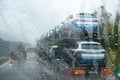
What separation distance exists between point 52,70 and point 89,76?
3.18 meters

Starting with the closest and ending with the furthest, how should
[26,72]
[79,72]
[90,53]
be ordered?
[79,72], [90,53], [26,72]

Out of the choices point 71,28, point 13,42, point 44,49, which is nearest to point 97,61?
point 71,28

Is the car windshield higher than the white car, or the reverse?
the car windshield

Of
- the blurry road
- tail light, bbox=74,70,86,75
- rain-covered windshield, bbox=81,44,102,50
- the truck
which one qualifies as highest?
rain-covered windshield, bbox=81,44,102,50

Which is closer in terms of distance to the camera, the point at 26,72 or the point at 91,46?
the point at 91,46

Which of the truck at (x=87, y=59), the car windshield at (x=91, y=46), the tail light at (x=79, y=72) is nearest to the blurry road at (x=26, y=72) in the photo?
the truck at (x=87, y=59)

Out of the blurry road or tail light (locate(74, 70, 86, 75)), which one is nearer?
tail light (locate(74, 70, 86, 75))

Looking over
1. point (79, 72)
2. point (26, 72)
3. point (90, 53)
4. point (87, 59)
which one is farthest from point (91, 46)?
point (26, 72)

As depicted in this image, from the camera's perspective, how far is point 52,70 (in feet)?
61.0

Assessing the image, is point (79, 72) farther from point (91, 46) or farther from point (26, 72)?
point (26, 72)

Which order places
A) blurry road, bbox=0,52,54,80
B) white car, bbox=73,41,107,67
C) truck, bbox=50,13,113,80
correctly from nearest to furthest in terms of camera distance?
truck, bbox=50,13,113,80, white car, bbox=73,41,107,67, blurry road, bbox=0,52,54,80

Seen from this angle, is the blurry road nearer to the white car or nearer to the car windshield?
the white car

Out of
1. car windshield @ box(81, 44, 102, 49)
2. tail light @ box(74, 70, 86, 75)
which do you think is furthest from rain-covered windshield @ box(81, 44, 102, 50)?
tail light @ box(74, 70, 86, 75)

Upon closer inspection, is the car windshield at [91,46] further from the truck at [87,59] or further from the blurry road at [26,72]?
the blurry road at [26,72]
